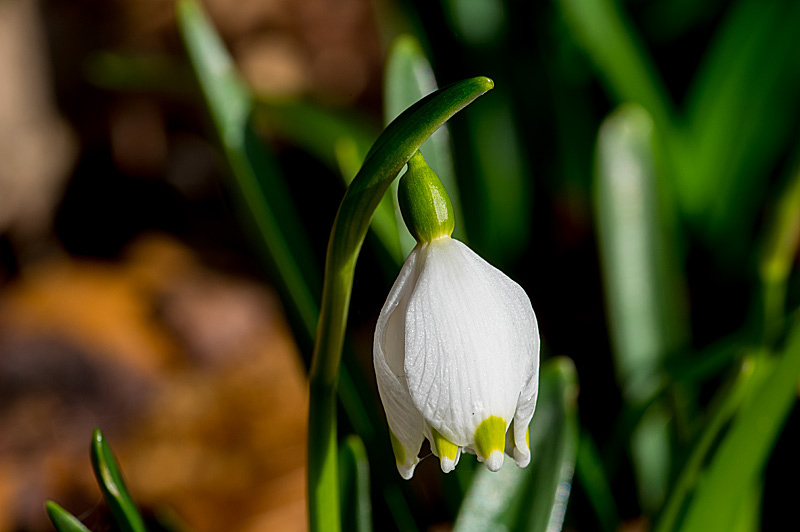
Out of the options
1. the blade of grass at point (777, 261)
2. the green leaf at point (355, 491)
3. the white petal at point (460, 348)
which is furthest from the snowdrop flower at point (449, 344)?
the blade of grass at point (777, 261)

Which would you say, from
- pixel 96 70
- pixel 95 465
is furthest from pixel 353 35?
pixel 95 465

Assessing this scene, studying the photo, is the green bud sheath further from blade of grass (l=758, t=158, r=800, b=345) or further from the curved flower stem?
blade of grass (l=758, t=158, r=800, b=345)

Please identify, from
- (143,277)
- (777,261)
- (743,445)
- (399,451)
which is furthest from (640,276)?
(143,277)

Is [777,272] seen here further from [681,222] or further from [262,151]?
[262,151]

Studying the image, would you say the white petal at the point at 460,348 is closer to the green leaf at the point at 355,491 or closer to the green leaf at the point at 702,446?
the green leaf at the point at 355,491

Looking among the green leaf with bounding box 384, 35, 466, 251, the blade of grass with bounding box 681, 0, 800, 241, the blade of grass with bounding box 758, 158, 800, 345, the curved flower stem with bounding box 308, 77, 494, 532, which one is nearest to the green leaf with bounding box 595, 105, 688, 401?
the blade of grass with bounding box 758, 158, 800, 345

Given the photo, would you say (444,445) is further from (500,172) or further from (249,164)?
(500,172)
